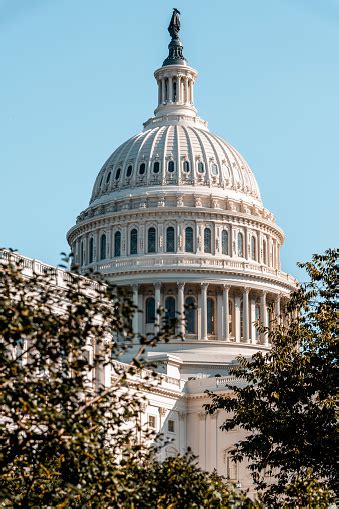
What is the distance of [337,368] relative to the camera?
54469 millimetres

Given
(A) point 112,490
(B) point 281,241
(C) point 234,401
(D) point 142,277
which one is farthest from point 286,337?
(B) point 281,241

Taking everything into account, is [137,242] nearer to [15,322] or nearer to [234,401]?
[234,401]

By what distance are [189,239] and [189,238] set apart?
18 cm

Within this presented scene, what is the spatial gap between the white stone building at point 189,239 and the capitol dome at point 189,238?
0.13 metres

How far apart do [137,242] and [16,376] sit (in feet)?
398

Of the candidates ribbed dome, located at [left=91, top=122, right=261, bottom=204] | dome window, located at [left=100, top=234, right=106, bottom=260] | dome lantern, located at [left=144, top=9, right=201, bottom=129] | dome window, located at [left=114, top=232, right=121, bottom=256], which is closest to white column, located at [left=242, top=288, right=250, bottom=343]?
ribbed dome, located at [left=91, top=122, right=261, bottom=204]

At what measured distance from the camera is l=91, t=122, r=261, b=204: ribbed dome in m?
156

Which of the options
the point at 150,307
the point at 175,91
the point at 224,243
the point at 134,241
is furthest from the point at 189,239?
the point at 175,91

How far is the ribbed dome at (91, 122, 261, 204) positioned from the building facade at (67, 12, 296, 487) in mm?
127

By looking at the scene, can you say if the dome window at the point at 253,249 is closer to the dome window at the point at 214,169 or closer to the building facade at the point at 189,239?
the building facade at the point at 189,239

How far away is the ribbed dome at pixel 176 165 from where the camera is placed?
156m

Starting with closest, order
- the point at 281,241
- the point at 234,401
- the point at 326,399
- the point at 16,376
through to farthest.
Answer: the point at 16,376 < the point at 326,399 < the point at 234,401 < the point at 281,241

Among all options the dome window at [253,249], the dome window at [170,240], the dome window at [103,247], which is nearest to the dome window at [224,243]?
the dome window at [253,249]

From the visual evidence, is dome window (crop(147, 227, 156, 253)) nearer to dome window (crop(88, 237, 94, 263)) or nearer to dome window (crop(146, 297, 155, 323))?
dome window (crop(146, 297, 155, 323))
